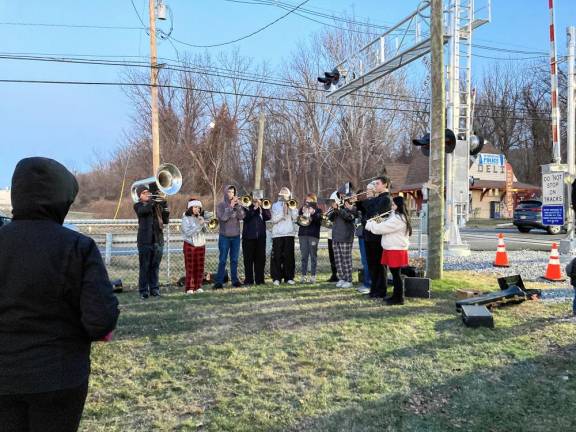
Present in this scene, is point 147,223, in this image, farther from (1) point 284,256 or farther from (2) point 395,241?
(2) point 395,241

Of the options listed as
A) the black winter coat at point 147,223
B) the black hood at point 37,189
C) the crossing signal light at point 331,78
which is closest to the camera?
the black hood at point 37,189

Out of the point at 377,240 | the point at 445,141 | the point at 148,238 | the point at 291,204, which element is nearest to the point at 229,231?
the point at 291,204

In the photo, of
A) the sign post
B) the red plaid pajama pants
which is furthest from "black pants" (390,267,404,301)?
the sign post

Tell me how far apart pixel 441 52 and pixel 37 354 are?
891 centimetres

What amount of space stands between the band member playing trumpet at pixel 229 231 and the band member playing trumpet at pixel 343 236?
5.97 ft

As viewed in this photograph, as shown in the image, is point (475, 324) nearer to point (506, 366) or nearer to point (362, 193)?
point (506, 366)

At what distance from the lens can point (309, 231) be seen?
9727 millimetres

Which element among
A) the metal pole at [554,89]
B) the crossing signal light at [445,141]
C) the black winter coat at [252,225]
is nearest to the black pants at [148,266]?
the black winter coat at [252,225]

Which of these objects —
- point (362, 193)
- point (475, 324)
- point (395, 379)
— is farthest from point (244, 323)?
point (362, 193)

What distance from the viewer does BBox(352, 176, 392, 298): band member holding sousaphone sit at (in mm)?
7688

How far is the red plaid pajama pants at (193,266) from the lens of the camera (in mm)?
8781

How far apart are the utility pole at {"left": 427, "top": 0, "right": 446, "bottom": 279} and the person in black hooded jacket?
7.74 metres

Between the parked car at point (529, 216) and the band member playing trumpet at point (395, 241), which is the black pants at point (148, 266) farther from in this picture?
the parked car at point (529, 216)

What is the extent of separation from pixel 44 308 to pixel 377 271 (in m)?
6.21
